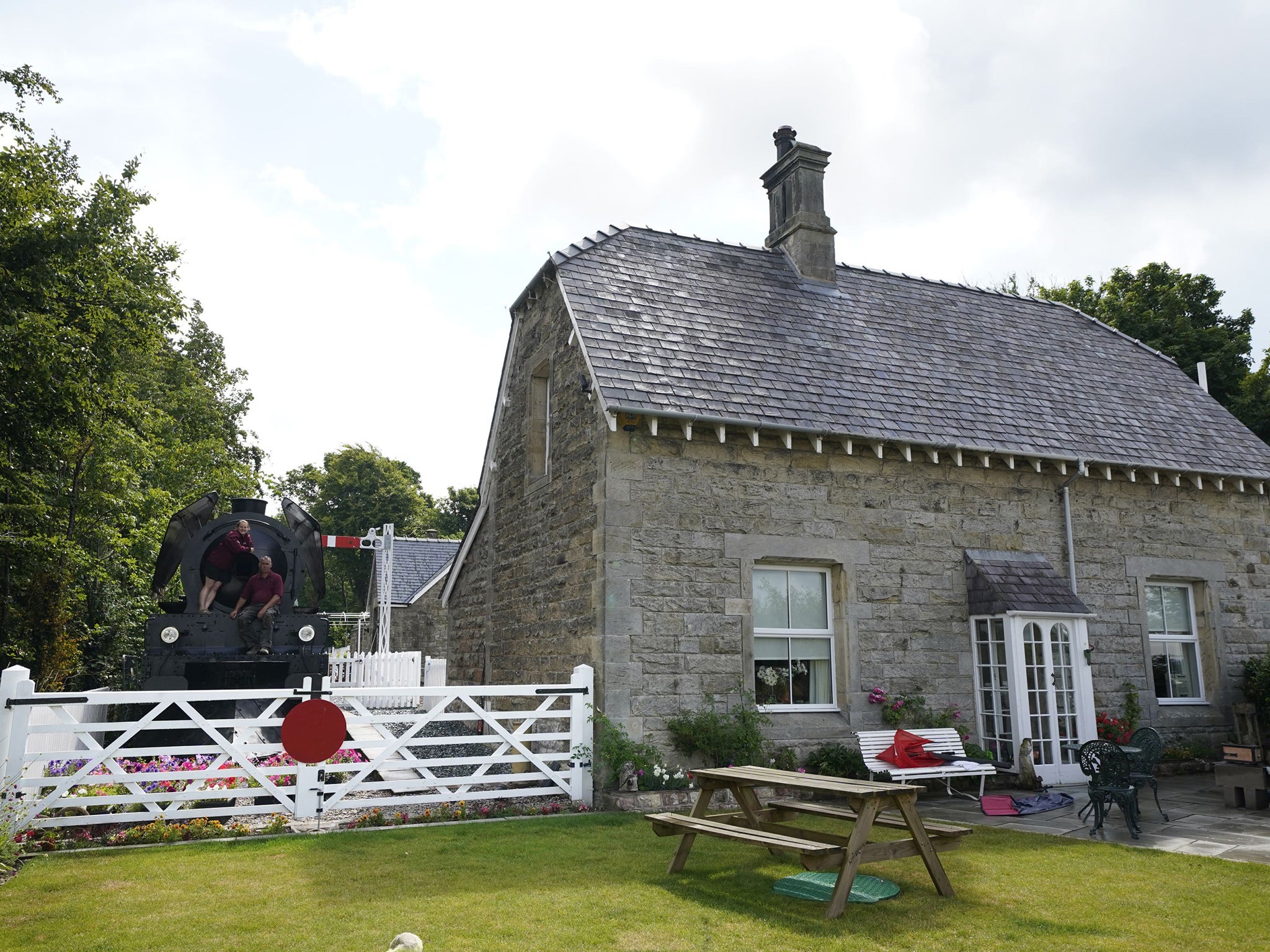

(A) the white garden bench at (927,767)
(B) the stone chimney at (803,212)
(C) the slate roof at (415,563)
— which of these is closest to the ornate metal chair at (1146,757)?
(A) the white garden bench at (927,767)

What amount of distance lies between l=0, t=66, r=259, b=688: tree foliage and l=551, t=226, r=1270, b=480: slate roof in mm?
7583

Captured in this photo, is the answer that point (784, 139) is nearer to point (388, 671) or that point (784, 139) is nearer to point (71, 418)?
point (71, 418)

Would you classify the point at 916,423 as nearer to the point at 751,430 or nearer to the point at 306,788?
the point at 751,430

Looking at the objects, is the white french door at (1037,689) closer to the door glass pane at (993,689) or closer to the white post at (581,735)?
the door glass pane at (993,689)

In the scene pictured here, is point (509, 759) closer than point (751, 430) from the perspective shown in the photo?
Yes

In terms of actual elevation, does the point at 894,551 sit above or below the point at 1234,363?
below

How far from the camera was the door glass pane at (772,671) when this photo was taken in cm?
1045

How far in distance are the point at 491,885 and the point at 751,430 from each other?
6.00 metres

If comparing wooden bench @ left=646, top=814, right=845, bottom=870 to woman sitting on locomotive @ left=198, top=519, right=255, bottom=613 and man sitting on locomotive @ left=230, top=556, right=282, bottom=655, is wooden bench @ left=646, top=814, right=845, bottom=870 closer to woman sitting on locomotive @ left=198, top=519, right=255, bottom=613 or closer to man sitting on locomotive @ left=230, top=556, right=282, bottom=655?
man sitting on locomotive @ left=230, top=556, right=282, bottom=655

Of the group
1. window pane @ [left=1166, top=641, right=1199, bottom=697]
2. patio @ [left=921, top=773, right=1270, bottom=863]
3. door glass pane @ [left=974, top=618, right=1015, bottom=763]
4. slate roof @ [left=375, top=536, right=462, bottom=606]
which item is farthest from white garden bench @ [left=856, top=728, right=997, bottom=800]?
slate roof @ [left=375, top=536, right=462, bottom=606]

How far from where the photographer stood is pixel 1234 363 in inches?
988

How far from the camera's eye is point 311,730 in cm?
714

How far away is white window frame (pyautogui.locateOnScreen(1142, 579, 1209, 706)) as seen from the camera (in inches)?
495

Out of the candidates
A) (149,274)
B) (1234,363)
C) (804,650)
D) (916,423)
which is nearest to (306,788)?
(804,650)
